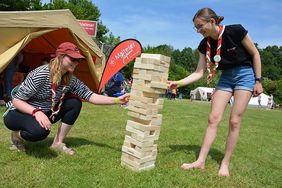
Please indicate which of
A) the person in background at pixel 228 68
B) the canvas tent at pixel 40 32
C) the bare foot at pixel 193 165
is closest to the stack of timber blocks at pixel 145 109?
the person in background at pixel 228 68

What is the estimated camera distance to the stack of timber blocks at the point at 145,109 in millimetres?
3270

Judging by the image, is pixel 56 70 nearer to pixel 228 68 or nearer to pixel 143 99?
pixel 143 99

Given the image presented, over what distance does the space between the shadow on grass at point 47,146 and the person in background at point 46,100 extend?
0.11 m

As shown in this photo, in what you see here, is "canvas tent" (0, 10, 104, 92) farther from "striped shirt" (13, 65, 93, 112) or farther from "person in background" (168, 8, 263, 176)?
"person in background" (168, 8, 263, 176)

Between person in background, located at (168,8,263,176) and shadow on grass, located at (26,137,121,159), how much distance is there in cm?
128

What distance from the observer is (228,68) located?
12.2ft

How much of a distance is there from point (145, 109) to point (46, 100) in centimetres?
111

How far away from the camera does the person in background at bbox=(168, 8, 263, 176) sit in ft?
11.4

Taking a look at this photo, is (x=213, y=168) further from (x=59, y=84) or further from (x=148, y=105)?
(x=59, y=84)

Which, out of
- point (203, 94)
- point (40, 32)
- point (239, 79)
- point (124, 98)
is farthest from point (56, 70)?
point (203, 94)

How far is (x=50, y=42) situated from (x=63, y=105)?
6.64 meters

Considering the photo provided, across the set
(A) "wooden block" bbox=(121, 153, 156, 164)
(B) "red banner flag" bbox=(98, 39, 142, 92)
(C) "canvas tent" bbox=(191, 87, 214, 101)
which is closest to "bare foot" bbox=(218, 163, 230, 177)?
(A) "wooden block" bbox=(121, 153, 156, 164)

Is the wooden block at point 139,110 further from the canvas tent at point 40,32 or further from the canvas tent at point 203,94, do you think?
the canvas tent at point 203,94

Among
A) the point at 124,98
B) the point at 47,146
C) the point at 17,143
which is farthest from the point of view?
the point at 47,146
